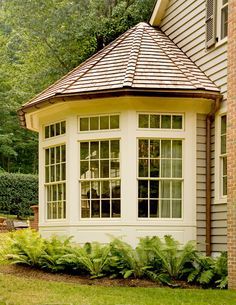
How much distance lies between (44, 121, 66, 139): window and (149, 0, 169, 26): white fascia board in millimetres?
4183

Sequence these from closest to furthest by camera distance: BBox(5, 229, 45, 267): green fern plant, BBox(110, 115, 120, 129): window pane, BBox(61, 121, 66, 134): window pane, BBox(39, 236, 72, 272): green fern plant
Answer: BBox(39, 236, 72, 272): green fern plant < BBox(5, 229, 45, 267): green fern plant < BBox(110, 115, 120, 129): window pane < BBox(61, 121, 66, 134): window pane

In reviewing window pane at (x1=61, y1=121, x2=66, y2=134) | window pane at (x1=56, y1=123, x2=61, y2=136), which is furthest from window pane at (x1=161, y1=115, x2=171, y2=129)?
window pane at (x1=56, y1=123, x2=61, y2=136)

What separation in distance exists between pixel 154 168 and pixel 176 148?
617 mm

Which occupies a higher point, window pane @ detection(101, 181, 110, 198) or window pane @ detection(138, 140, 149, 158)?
window pane @ detection(138, 140, 149, 158)

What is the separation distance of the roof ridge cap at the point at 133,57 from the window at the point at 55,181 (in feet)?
6.86

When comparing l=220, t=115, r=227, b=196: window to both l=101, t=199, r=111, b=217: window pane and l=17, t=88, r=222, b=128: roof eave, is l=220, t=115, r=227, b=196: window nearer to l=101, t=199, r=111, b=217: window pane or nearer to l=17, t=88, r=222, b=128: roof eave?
l=17, t=88, r=222, b=128: roof eave

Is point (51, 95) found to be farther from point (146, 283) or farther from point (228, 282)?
point (228, 282)

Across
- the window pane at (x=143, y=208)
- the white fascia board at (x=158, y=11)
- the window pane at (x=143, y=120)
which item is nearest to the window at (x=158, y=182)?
the window pane at (x=143, y=208)

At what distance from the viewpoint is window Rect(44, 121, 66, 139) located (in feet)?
45.7

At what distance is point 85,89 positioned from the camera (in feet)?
43.4

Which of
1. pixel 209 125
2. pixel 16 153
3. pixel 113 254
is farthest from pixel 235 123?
pixel 16 153

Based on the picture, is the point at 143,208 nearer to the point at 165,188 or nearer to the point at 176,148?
the point at 165,188

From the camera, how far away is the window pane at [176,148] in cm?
1316

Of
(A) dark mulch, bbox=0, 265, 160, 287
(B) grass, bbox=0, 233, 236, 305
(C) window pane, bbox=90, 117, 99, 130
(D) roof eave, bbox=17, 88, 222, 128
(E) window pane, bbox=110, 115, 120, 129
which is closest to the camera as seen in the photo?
(B) grass, bbox=0, 233, 236, 305
